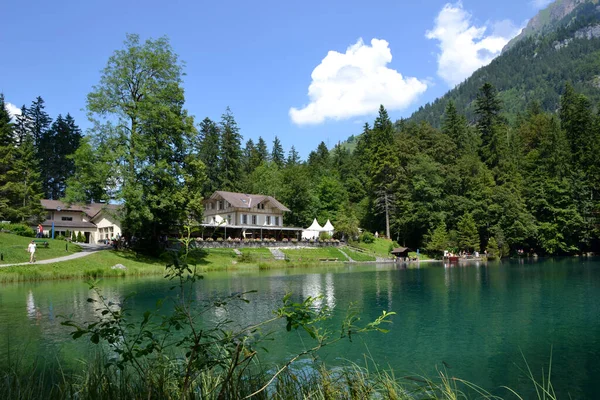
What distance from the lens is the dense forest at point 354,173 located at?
37.2 meters

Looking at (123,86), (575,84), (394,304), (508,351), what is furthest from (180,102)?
(575,84)

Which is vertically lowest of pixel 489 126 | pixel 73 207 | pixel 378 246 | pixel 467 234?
pixel 378 246

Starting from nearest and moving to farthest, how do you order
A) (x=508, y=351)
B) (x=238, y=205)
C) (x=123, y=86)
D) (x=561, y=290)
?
1. (x=508, y=351)
2. (x=561, y=290)
3. (x=123, y=86)
4. (x=238, y=205)

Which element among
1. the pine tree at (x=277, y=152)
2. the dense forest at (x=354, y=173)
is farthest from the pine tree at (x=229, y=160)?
the pine tree at (x=277, y=152)

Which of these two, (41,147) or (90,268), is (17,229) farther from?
(41,147)

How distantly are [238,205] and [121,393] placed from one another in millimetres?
58713

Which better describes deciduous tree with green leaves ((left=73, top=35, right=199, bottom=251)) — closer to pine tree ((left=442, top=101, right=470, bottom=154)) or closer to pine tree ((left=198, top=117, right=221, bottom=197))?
pine tree ((left=198, top=117, right=221, bottom=197))

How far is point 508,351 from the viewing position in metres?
10.8

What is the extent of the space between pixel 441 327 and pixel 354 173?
7529cm

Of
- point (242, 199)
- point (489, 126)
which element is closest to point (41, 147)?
point (242, 199)

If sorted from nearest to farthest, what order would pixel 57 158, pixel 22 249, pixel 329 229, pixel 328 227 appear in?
1. pixel 22 249
2. pixel 329 229
3. pixel 328 227
4. pixel 57 158

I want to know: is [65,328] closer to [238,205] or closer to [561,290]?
[561,290]

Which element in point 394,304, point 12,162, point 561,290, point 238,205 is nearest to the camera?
point 394,304

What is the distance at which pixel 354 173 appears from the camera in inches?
3467
